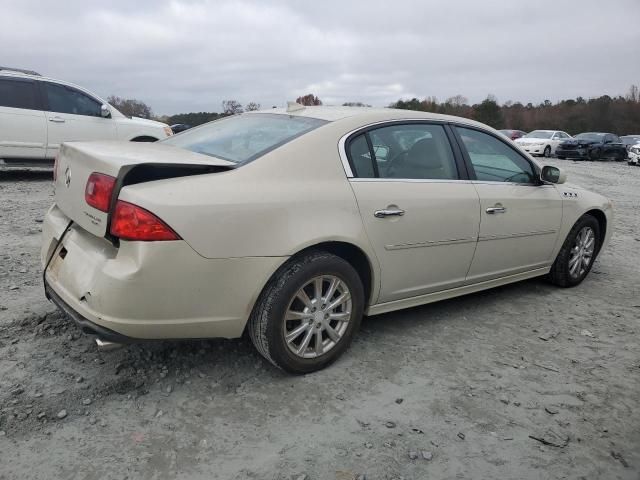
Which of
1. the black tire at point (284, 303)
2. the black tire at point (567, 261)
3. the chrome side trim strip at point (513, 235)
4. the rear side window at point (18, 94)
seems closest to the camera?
the black tire at point (284, 303)

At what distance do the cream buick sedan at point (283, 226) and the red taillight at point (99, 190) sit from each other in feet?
0.03

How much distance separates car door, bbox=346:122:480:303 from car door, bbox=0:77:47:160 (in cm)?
736

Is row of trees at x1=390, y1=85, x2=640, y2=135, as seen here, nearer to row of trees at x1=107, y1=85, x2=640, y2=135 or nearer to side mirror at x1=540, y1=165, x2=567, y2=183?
row of trees at x1=107, y1=85, x2=640, y2=135

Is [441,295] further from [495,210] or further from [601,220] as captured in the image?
[601,220]

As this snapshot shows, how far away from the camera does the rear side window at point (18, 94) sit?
8359 millimetres

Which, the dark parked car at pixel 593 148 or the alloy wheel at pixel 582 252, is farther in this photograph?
the dark parked car at pixel 593 148

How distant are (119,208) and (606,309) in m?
3.81

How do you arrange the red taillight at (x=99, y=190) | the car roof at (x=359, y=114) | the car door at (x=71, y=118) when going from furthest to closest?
the car door at (x=71, y=118) < the car roof at (x=359, y=114) < the red taillight at (x=99, y=190)

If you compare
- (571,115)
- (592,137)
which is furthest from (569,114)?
(592,137)

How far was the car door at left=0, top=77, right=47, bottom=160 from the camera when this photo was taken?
8.37 metres

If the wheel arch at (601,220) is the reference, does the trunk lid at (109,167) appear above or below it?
above

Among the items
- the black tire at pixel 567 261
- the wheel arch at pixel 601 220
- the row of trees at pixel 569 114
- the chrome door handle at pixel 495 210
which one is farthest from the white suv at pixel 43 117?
the row of trees at pixel 569 114

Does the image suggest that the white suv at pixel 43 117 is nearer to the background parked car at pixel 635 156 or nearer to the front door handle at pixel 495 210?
the front door handle at pixel 495 210

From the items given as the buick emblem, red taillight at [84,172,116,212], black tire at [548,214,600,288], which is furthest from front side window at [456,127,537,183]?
the buick emblem
